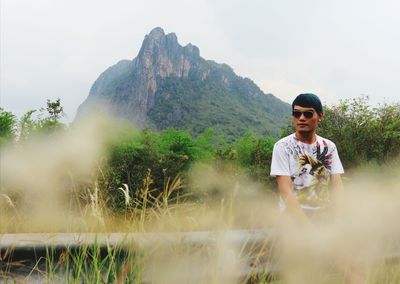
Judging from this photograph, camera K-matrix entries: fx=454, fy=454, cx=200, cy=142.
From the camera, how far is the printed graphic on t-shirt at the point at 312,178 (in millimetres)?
2576

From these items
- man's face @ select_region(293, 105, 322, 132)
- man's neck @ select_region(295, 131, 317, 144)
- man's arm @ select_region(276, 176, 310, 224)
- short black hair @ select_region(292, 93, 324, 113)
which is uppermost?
short black hair @ select_region(292, 93, 324, 113)

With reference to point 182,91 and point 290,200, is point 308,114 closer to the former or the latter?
point 290,200

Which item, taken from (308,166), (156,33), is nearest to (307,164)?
(308,166)

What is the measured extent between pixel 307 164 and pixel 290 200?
399mm

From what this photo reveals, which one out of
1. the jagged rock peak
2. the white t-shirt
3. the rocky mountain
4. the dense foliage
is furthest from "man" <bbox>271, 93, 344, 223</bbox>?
the jagged rock peak

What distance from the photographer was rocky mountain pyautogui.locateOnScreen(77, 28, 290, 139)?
91.5m

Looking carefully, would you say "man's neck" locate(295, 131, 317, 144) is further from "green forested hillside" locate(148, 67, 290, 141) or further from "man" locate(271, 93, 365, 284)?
"green forested hillside" locate(148, 67, 290, 141)

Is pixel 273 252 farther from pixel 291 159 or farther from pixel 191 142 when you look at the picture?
pixel 191 142

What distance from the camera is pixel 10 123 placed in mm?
7574

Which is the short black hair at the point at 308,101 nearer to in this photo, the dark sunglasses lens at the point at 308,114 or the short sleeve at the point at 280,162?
the dark sunglasses lens at the point at 308,114

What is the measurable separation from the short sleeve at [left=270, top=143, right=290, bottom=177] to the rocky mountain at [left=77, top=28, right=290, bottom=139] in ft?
244

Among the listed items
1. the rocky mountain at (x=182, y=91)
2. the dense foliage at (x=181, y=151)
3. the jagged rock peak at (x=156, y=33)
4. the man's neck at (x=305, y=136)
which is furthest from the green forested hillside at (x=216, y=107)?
the man's neck at (x=305, y=136)

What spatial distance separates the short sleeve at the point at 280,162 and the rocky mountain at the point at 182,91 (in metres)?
74.5

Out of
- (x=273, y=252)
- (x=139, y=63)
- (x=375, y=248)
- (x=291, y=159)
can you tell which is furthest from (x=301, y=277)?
(x=139, y=63)
